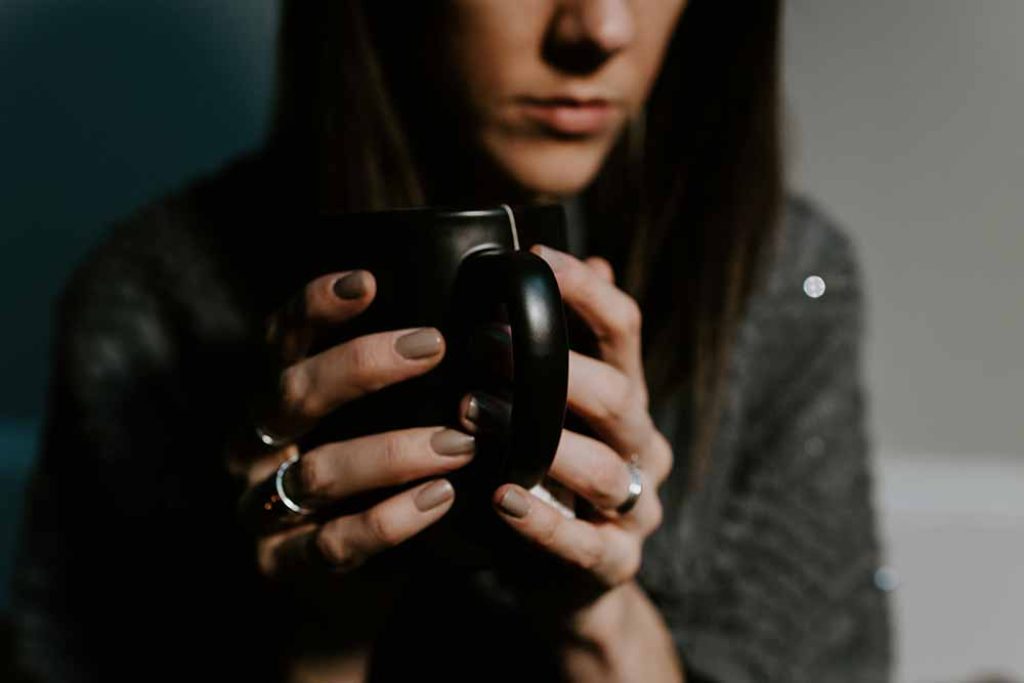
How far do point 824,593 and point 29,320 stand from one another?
94 centimetres

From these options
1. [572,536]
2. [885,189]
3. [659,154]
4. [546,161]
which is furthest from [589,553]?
[885,189]

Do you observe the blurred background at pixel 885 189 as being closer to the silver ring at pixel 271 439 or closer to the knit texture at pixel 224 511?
the knit texture at pixel 224 511

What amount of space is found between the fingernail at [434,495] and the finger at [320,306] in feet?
0.26

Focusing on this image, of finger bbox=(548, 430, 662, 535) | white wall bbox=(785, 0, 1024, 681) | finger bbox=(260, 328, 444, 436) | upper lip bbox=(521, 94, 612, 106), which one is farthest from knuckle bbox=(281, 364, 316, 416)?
white wall bbox=(785, 0, 1024, 681)

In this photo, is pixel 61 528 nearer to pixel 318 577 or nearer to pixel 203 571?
pixel 203 571

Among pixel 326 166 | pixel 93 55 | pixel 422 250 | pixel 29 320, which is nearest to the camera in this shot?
pixel 422 250

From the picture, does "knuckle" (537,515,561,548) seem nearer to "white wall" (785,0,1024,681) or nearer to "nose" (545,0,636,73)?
"nose" (545,0,636,73)

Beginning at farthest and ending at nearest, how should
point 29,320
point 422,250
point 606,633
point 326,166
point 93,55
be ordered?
1. point 29,320
2. point 93,55
3. point 326,166
4. point 606,633
5. point 422,250

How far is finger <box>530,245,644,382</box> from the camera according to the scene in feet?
1.55

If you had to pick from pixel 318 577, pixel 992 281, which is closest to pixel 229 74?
pixel 318 577

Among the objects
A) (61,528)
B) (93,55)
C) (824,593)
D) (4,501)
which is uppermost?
(93,55)

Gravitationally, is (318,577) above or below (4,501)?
above

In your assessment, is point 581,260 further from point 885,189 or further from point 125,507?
point 885,189

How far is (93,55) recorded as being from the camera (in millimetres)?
1135
